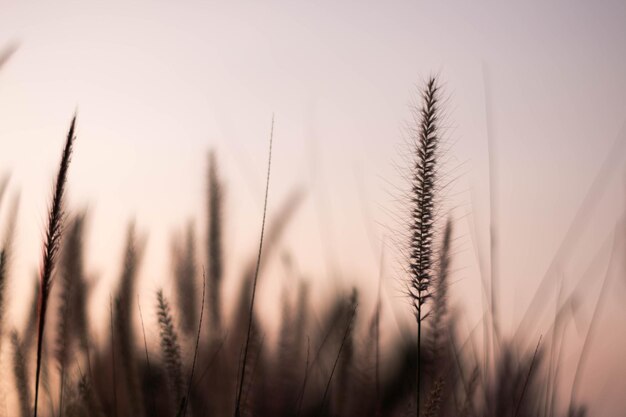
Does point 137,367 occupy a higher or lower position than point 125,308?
lower

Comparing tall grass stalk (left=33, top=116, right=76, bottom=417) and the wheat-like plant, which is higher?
tall grass stalk (left=33, top=116, right=76, bottom=417)

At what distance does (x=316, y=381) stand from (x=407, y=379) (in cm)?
32

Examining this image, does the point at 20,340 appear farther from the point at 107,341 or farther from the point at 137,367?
the point at 137,367

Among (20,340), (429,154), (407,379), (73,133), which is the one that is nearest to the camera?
(73,133)

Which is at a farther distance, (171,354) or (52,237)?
(171,354)

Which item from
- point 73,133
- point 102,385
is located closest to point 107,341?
point 102,385

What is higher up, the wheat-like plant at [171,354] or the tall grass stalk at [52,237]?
the tall grass stalk at [52,237]

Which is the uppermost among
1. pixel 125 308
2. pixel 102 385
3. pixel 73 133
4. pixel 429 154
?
pixel 429 154

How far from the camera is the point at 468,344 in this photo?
2660 millimetres

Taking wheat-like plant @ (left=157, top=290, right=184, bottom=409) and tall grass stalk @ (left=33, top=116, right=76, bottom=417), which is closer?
tall grass stalk @ (left=33, top=116, right=76, bottom=417)

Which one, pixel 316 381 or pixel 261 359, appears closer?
pixel 261 359

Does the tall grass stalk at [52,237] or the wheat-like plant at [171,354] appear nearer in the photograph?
the tall grass stalk at [52,237]

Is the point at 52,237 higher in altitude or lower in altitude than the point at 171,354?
higher

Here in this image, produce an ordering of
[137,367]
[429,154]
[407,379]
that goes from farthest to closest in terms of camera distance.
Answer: [407,379] < [137,367] < [429,154]
